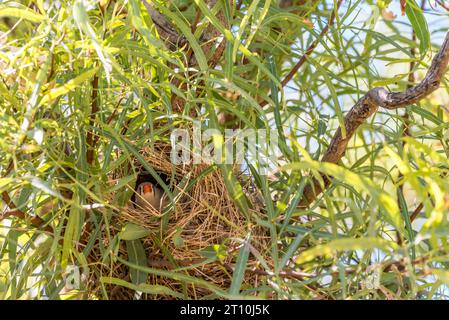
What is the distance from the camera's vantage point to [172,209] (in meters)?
1.48

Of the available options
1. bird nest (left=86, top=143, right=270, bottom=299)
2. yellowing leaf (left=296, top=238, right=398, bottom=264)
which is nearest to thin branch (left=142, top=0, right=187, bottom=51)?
bird nest (left=86, top=143, right=270, bottom=299)

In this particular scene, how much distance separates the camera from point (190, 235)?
1.49 m

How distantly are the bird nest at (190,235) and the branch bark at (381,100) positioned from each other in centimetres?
15

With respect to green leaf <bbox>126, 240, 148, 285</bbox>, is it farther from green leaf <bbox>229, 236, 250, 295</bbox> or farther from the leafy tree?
green leaf <bbox>229, 236, 250, 295</bbox>

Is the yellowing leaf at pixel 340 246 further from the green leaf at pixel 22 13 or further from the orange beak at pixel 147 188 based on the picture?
the orange beak at pixel 147 188

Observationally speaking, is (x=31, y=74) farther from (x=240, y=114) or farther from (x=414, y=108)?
(x=414, y=108)

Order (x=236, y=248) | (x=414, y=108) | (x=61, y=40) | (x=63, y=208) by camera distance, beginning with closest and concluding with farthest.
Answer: (x=61, y=40) < (x=63, y=208) < (x=236, y=248) < (x=414, y=108)

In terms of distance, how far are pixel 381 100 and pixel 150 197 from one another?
0.50 meters

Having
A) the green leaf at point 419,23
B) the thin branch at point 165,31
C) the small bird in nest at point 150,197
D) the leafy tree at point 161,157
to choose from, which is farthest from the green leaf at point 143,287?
the green leaf at point 419,23

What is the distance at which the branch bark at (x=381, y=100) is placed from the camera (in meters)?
1.22

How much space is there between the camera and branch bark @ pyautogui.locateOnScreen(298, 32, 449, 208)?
1223mm
